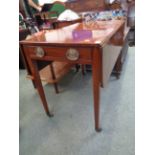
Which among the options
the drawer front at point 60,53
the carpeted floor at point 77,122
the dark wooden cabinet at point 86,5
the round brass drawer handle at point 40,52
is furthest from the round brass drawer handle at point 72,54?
the dark wooden cabinet at point 86,5

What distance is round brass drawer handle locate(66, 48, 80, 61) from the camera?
875 mm

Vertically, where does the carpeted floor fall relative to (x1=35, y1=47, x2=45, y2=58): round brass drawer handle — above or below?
below

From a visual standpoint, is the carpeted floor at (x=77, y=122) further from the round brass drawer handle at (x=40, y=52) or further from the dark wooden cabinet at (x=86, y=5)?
the dark wooden cabinet at (x=86, y=5)

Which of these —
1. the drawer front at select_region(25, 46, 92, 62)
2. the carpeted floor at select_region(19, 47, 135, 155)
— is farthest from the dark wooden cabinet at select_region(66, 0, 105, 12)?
the drawer front at select_region(25, 46, 92, 62)

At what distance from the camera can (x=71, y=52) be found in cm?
89

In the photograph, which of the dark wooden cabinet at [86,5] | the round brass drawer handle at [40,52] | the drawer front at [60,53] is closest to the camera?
the drawer front at [60,53]

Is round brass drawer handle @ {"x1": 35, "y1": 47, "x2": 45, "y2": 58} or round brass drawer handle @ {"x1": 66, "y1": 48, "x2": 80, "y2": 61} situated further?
round brass drawer handle @ {"x1": 35, "y1": 47, "x2": 45, "y2": 58}

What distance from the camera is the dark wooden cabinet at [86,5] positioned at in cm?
306

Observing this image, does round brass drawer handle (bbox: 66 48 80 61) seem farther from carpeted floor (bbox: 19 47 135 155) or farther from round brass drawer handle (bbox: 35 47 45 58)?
carpeted floor (bbox: 19 47 135 155)

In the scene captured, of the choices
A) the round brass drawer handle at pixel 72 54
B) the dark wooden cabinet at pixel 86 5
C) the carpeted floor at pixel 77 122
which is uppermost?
the dark wooden cabinet at pixel 86 5
